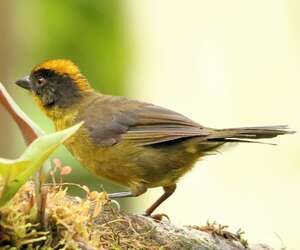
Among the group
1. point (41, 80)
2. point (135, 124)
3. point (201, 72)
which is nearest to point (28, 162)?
point (135, 124)

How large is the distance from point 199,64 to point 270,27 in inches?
70.2

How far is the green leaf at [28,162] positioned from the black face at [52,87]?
139 inches

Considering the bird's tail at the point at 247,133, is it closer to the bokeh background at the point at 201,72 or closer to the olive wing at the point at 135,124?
the olive wing at the point at 135,124

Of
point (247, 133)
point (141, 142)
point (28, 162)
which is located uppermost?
point (28, 162)

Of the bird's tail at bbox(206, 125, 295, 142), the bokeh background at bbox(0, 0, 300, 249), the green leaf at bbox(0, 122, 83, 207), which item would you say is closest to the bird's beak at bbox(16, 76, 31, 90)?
the bird's tail at bbox(206, 125, 295, 142)

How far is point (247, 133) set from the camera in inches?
212

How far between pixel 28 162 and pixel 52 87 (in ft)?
12.0

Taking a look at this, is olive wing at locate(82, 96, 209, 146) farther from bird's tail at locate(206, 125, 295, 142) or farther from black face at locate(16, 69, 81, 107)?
black face at locate(16, 69, 81, 107)

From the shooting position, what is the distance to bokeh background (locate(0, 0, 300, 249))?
1002 cm

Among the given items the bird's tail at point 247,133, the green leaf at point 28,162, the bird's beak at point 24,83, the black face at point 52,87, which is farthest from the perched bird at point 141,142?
the green leaf at point 28,162

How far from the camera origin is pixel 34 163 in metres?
2.87

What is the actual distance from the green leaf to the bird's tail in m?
2.43

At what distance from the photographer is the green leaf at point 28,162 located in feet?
9.17

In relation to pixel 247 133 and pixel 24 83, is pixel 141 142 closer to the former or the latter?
pixel 247 133
